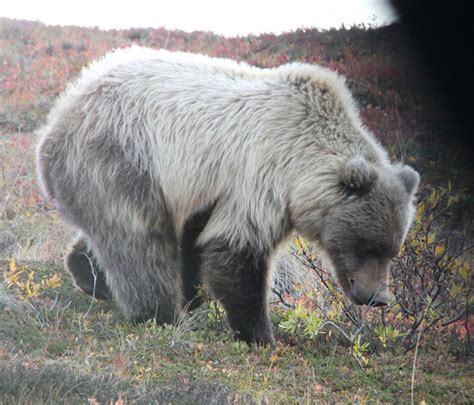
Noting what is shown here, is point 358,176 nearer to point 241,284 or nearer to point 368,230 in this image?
point 368,230

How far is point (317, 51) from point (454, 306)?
744 cm

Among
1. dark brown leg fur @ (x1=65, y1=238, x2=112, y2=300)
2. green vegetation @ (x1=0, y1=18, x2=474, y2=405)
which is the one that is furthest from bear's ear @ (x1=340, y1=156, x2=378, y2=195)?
dark brown leg fur @ (x1=65, y1=238, x2=112, y2=300)

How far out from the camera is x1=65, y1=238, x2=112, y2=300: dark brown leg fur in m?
5.68

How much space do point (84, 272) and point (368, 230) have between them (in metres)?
2.31

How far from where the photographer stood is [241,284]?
4852 mm

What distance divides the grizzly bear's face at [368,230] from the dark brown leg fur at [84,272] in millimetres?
1873

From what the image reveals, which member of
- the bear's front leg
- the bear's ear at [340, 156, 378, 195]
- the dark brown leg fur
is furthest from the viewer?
the dark brown leg fur

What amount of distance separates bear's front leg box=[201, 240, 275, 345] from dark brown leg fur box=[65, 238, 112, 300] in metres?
1.07

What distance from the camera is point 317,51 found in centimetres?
1230

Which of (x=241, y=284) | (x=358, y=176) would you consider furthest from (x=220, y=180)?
(x=358, y=176)

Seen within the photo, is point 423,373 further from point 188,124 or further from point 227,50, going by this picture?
point 227,50

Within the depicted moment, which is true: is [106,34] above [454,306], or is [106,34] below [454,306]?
above

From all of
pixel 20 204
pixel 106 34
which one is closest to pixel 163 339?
pixel 20 204

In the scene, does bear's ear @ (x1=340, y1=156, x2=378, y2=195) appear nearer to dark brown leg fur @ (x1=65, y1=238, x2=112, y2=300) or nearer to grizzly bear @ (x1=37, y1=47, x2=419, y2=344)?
grizzly bear @ (x1=37, y1=47, x2=419, y2=344)
